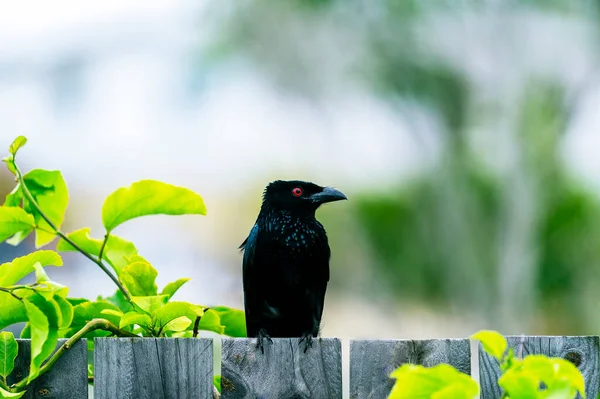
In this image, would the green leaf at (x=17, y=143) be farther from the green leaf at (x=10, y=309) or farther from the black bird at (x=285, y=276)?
the black bird at (x=285, y=276)

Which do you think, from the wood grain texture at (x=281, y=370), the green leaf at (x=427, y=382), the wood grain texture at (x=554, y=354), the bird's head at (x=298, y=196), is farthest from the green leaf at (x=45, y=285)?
the bird's head at (x=298, y=196)

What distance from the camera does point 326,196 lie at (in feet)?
11.5

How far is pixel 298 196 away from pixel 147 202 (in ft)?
4.54

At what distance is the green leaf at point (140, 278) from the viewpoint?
7.39 ft

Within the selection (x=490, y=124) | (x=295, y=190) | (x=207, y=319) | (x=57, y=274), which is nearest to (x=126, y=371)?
(x=207, y=319)

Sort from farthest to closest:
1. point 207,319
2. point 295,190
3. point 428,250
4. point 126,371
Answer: point 428,250, point 295,190, point 207,319, point 126,371

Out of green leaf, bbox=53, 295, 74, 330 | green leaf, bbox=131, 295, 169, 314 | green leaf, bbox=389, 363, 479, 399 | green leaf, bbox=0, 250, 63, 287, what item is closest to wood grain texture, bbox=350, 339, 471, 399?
green leaf, bbox=131, 295, 169, 314

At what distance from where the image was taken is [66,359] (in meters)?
2.06

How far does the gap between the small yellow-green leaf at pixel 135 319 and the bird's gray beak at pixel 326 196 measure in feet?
4.91

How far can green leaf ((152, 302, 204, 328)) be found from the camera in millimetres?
2006

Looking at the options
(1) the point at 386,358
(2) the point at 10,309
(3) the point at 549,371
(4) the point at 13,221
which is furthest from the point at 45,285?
(3) the point at 549,371

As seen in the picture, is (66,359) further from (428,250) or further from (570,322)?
(570,322)

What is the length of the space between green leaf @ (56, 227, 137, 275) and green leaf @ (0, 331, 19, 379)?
0.39 m

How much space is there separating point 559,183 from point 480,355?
61.5 ft
